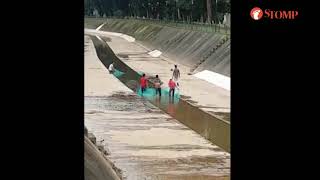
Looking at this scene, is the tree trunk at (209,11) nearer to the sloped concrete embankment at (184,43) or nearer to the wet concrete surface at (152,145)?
the sloped concrete embankment at (184,43)

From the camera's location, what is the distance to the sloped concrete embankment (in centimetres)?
2195

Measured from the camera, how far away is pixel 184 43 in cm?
2859

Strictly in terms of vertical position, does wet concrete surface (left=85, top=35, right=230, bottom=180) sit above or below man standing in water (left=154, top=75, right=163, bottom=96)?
below

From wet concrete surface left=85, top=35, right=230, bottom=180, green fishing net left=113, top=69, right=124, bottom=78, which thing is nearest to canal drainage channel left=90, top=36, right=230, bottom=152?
wet concrete surface left=85, top=35, right=230, bottom=180
